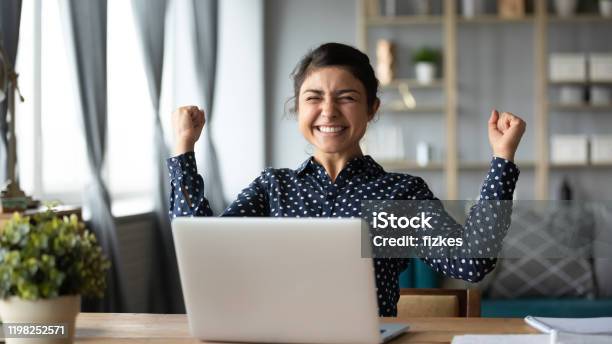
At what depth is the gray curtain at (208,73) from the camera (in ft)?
18.2

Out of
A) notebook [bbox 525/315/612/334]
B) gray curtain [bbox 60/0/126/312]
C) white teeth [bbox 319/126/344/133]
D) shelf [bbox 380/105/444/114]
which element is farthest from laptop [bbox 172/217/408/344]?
shelf [bbox 380/105/444/114]

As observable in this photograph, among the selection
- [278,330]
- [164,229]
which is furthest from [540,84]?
[278,330]

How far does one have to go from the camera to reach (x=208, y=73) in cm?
557

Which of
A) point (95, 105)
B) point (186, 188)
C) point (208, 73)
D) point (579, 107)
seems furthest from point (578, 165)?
point (186, 188)

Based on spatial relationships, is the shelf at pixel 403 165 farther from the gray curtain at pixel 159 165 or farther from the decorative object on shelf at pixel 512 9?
the gray curtain at pixel 159 165

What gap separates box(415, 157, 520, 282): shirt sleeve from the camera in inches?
69.1

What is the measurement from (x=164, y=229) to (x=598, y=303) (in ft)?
7.85

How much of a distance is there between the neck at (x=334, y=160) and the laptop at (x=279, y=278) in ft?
2.30

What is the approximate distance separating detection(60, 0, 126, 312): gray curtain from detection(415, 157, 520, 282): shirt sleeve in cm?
230

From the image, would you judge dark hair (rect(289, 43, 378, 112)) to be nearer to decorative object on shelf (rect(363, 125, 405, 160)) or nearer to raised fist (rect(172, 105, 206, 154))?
raised fist (rect(172, 105, 206, 154))

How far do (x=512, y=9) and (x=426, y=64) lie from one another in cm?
75

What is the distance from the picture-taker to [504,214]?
1783mm

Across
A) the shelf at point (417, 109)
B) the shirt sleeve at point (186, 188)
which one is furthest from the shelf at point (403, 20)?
the shirt sleeve at point (186, 188)

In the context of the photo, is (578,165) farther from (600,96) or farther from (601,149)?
(600,96)
